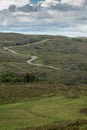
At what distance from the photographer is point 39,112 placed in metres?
52.4

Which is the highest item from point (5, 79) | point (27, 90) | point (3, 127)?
point (3, 127)

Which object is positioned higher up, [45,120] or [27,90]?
[45,120]

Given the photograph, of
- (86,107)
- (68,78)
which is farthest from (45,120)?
(68,78)

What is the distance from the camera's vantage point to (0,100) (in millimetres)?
66125

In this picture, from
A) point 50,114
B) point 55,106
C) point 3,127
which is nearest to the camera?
point 3,127

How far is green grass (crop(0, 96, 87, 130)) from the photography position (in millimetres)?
44250

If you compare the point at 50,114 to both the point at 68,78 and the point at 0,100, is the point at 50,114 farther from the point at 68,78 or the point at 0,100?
the point at 68,78

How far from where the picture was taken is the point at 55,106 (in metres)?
57.4

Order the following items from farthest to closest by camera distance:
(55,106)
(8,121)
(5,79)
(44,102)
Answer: (5,79)
(44,102)
(55,106)
(8,121)

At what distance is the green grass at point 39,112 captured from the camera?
44250 mm

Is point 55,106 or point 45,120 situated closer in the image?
point 45,120

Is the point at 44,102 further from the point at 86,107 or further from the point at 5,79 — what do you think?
the point at 5,79

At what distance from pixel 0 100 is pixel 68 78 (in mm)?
107453

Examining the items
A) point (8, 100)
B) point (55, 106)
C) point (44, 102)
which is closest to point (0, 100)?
point (8, 100)
